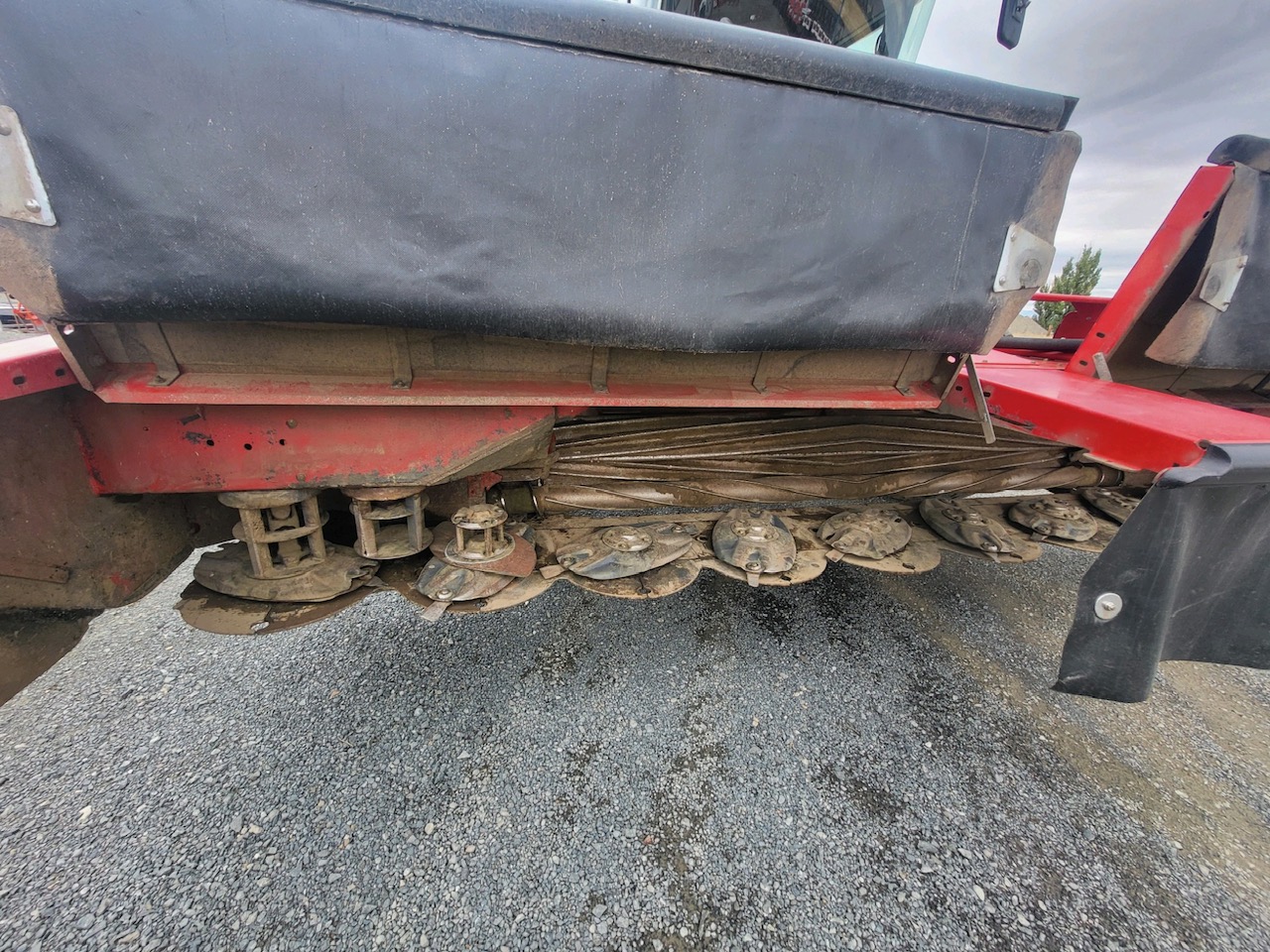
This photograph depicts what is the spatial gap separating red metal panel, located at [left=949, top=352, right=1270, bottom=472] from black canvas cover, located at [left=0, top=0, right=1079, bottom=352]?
605 millimetres

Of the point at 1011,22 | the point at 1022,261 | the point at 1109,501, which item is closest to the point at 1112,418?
the point at 1022,261

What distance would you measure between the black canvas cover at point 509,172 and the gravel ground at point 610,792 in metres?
1.31

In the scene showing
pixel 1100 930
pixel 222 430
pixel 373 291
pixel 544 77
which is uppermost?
pixel 544 77

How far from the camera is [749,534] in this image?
5.79 ft

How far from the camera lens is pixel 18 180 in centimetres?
80

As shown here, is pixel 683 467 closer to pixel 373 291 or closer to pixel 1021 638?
A: pixel 373 291

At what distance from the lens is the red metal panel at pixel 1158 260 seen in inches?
66.8

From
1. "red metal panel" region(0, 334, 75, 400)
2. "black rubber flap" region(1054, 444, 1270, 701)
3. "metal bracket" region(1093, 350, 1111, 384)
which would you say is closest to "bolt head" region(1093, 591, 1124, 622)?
"black rubber flap" region(1054, 444, 1270, 701)

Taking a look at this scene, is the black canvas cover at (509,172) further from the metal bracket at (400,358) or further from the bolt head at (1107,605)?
the bolt head at (1107,605)

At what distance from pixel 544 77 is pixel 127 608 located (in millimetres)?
2661

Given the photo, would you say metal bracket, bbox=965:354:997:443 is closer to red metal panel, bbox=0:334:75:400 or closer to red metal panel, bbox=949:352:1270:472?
red metal panel, bbox=949:352:1270:472

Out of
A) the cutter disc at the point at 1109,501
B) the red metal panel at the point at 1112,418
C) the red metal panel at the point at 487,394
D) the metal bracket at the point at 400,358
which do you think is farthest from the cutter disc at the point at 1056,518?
the metal bracket at the point at 400,358

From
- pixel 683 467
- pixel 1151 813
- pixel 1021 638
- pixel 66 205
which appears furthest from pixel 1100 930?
pixel 66 205

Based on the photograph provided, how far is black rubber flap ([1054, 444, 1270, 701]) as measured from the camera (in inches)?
46.5
